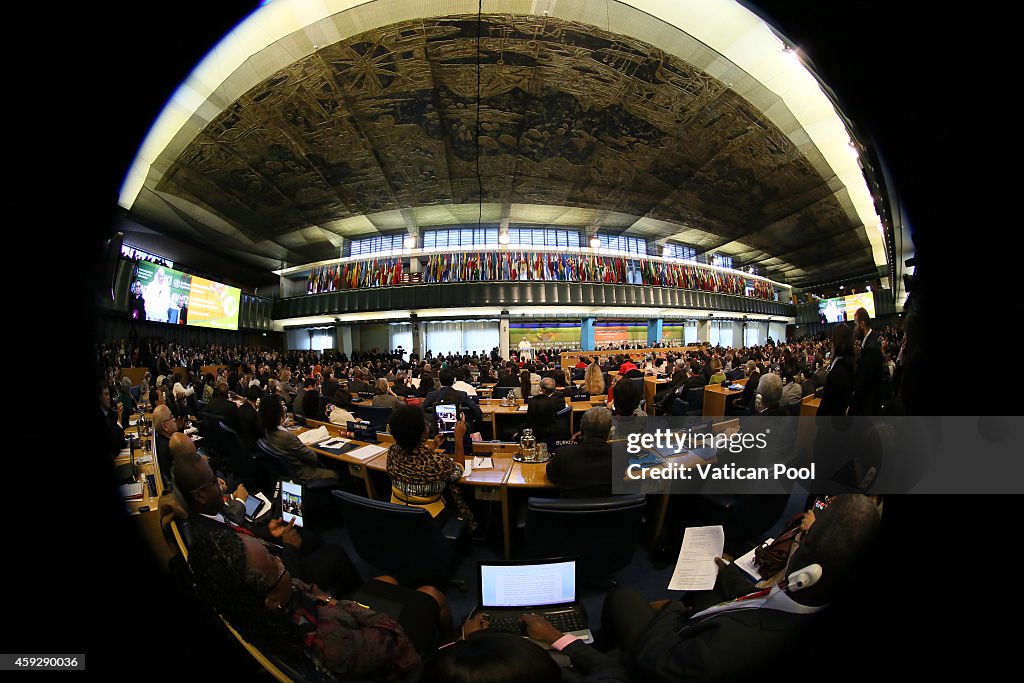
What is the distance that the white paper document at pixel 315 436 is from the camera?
1157 mm

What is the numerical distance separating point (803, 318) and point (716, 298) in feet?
1.65

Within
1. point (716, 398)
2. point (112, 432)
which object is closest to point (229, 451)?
point (112, 432)

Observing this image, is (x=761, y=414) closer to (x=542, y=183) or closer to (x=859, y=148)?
(x=859, y=148)

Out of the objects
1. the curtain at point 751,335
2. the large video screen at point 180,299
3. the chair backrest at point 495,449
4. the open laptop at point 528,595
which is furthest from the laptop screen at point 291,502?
the chair backrest at point 495,449

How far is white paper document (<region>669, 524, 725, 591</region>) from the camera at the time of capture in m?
0.89

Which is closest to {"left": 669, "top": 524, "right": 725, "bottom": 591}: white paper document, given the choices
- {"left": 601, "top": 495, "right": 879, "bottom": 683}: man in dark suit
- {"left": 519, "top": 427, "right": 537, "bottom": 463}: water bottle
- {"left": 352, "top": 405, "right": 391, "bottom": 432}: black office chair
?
{"left": 601, "top": 495, "right": 879, "bottom": 683}: man in dark suit

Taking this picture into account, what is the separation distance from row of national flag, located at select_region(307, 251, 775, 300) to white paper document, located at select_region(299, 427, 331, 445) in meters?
0.58

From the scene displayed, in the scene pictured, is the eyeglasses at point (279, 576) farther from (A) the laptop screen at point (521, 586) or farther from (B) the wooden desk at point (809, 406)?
(B) the wooden desk at point (809, 406)

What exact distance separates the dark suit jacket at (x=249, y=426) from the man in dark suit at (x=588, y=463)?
1.31m

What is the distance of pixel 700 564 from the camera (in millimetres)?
900

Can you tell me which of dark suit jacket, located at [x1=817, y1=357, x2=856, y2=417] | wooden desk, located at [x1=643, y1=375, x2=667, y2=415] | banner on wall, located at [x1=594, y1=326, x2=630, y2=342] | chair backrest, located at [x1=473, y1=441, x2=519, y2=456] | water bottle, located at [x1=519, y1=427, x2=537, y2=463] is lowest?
chair backrest, located at [x1=473, y1=441, x2=519, y2=456]

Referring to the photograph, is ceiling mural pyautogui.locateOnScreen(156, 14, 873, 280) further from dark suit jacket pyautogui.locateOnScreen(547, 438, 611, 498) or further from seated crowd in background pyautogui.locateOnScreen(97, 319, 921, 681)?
dark suit jacket pyautogui.locateOnScreen(547, 438, 611, 498)

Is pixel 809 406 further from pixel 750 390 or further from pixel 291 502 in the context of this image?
pixel 291 502

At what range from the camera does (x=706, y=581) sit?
0.88 meters
